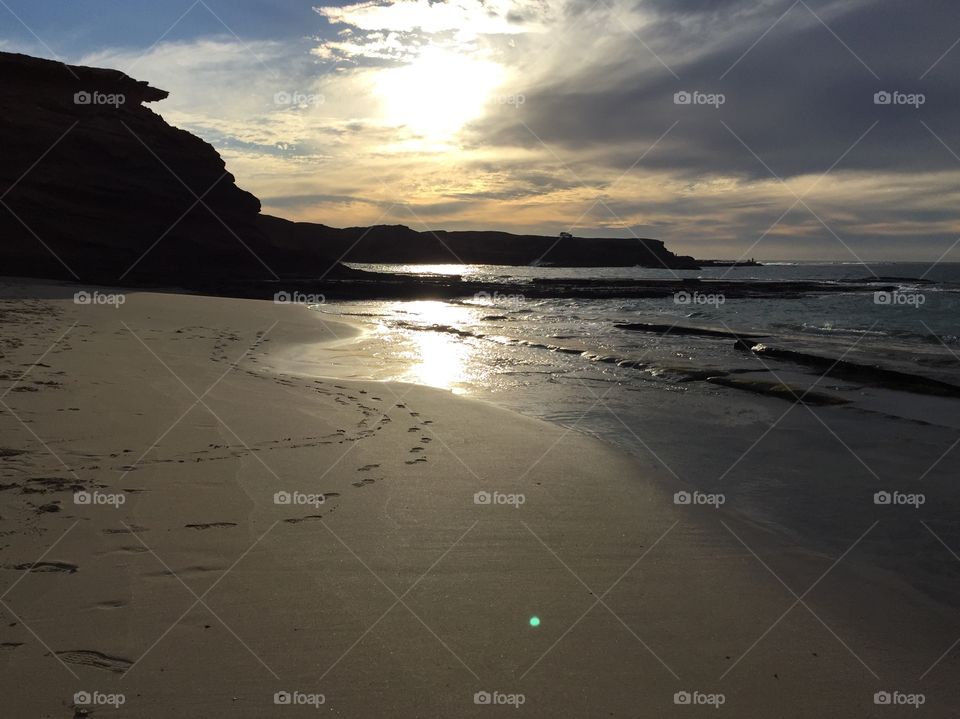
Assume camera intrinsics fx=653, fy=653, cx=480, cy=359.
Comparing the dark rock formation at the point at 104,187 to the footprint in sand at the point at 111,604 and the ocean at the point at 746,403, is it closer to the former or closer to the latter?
the ocean at the point at 746,403

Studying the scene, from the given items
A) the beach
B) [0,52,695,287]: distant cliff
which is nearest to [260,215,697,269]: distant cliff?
[0,52,695,287]: distant cliff

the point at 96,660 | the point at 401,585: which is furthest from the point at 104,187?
the point at 96,660

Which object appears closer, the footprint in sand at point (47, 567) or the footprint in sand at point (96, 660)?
the footprint in sand at point (96, 660)

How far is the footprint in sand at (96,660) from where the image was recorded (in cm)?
263

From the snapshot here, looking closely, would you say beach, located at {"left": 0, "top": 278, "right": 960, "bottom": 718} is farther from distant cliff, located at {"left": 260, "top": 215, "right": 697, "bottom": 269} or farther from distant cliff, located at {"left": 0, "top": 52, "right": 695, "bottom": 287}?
distant cliff, located at {"left": 260, "top": 215, "right": 697, "bottom": 269}

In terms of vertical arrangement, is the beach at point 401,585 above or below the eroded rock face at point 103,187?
below

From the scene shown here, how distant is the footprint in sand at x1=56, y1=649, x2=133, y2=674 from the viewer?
2627 mm

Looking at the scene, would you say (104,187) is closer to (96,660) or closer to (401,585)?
(401,585)

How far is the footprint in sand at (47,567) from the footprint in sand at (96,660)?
2.34 ft

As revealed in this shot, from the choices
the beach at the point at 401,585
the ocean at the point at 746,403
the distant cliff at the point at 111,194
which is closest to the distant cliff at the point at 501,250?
the distant cliff at the point at 111,194

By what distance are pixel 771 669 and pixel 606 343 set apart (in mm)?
15119

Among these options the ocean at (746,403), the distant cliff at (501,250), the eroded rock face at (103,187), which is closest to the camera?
the ocean at (746,403)

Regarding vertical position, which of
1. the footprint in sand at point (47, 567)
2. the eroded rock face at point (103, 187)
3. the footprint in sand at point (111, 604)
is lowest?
the footprint in sand at point (111, 604)

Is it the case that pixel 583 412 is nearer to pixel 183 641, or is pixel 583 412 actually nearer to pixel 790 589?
pixel 790 589
